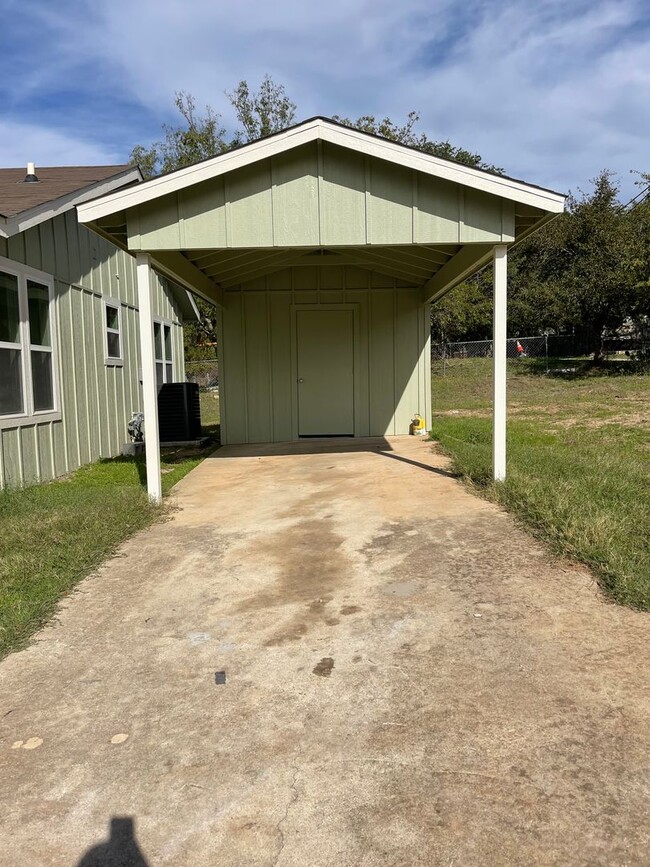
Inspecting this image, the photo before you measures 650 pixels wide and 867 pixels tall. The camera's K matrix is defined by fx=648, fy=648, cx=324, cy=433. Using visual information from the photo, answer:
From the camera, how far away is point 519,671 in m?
2.85

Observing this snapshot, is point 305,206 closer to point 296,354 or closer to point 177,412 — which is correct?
point 296,354

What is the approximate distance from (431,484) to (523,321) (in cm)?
2989

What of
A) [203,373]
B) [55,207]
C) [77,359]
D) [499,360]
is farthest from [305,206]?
[203,373]

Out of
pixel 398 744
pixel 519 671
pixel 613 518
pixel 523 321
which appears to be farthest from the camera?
pixel 523 321

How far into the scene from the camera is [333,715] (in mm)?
2580

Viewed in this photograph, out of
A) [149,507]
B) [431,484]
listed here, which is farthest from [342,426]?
[149,507]

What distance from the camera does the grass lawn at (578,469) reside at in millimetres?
4129

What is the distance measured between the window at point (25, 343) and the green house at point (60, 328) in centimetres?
1

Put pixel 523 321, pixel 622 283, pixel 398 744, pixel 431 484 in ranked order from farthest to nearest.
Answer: pixel 523 321 → pixel 622 283 → pixel 431 484 → pixel 398 744

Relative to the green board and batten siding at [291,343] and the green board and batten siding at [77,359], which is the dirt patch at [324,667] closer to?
the green board and batten siding at [77,359]

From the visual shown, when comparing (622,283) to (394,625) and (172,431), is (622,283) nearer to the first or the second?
(172,431)

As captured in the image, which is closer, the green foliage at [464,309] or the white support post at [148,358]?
the white support post at [148,358]

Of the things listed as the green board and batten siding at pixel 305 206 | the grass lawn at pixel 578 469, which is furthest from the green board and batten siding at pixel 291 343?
the green board and batten siding at pixel 305 206

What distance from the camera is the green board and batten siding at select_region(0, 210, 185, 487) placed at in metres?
7.31
